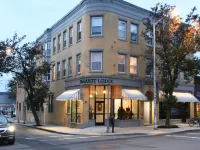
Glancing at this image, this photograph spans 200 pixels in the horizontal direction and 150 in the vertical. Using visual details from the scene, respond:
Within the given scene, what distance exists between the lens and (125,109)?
30.4m

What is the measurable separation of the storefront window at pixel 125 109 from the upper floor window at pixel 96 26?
659cm

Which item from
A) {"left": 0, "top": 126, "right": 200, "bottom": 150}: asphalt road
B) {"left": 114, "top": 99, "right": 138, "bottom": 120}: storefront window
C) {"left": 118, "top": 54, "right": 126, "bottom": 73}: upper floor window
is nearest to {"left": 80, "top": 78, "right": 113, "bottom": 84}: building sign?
{"left": 118, "top": 54, "right": 126, "bottom": 73}: upper floor window

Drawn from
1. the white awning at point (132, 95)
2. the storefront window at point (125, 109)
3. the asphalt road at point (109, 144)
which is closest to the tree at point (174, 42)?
the white awning at point (132, 95)

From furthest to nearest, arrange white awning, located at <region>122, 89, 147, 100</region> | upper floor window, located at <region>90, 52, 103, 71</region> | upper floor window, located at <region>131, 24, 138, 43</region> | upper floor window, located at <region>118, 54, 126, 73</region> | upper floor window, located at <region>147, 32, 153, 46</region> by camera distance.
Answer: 1. upper floor window, located at <region>131, 24, 138, 43</region>
2. upper floor window, located at <region>118, 54, 126, 73</region>
3. upper floor window, located at <region>147, 32, 153, 46</region>
4. upper floor window, located at <region>90, 52, 103, 71</region>
5. white awning, located at <region>122, 89, 147, 100</region>

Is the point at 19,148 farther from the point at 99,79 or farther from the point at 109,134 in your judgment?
the point at 99,79

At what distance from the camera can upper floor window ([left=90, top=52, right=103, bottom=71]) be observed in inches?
1148

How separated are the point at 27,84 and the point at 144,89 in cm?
1340

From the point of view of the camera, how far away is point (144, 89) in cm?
3186

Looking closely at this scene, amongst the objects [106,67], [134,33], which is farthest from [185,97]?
[106,67]

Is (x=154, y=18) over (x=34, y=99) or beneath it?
over

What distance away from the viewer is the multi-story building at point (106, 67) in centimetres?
2900

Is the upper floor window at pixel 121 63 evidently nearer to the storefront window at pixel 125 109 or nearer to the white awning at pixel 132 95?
the white awning at pixel 132 95

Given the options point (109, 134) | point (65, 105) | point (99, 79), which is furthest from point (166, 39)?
point (65, 105)

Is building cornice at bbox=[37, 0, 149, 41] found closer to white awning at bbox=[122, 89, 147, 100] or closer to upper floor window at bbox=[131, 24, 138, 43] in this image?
upper floor window at bbox=[131, 24, 138, 43]
